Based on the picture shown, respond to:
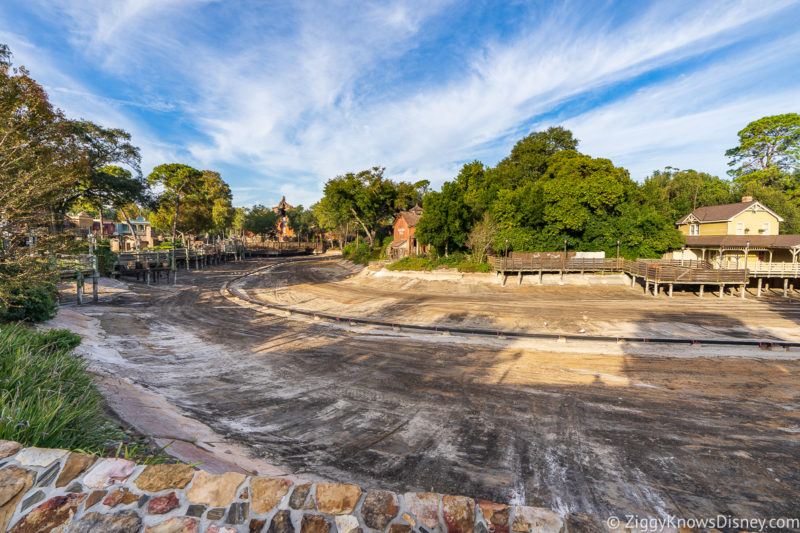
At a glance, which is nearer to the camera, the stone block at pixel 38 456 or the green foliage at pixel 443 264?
the stone block at pixel 38 456

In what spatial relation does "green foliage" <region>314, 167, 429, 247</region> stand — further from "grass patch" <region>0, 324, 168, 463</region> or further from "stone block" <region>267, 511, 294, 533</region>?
"stone block" <region>267, 511, 294, 533</region>

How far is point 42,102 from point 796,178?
8672 centimetres

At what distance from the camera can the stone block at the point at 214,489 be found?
3.26m

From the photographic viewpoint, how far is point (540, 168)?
155 feet

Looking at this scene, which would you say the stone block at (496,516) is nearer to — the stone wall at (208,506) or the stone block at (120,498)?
the stone wall at (208,506)

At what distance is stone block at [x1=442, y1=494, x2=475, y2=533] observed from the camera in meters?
3.10

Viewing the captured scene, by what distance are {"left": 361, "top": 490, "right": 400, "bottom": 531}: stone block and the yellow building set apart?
135 feet

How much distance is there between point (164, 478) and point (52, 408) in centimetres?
289

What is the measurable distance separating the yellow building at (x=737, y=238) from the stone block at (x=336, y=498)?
41.4 m

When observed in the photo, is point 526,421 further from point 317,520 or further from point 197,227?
point 197,227

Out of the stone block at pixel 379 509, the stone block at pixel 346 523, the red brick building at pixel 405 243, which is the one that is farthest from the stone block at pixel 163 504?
the red brick building at pixel 405 243

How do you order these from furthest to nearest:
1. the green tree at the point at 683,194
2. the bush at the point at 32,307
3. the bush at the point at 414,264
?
the green tree at the point at 683,194 → the bush at the point at 414,264 → the bush at the point at 32,307

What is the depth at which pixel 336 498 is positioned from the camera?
10.9 feet

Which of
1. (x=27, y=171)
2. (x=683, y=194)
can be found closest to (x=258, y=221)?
(x=27, y=171)
